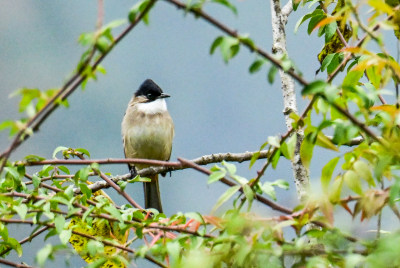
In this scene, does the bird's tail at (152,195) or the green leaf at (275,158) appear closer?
the green leaf at (275,158)

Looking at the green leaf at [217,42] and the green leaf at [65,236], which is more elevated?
the green leaf at [217,42]

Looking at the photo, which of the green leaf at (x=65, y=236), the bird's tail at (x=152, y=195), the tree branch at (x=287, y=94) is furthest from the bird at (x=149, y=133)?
the green leaf at (x=65, y=236)

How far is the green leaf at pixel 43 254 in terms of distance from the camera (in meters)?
1.65

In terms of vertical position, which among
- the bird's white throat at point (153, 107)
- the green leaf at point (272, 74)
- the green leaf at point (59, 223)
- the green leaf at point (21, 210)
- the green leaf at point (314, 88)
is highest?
the green leaf at point (272, 74)

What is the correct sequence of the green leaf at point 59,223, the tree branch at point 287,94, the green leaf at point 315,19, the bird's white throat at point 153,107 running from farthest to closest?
the bird's white throat at point 153,107 < the green leaf at point 315,19 < the tree branch at point 287,94 < the green leaf at point 59,223

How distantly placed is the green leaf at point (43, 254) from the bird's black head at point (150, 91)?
4029 mm

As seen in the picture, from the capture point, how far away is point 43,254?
166 centimetres

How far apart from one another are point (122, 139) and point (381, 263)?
457 centimetres

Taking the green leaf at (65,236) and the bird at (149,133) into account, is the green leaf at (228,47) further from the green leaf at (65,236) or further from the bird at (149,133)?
the bird at (149,133)

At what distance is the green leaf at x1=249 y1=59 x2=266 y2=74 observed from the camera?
4.43ft

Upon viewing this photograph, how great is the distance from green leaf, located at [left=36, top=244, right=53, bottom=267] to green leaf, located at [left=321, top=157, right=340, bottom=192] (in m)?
0.66

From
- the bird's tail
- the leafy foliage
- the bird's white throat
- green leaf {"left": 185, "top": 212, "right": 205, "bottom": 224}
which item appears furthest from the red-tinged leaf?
the bird's white throat

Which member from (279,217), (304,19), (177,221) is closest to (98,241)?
(177,221)

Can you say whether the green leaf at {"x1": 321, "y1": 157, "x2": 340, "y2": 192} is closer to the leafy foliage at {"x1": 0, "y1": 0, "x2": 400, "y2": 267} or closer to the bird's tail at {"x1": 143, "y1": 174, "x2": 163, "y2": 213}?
the leafy foliage at {"x1": 0, "y1": 0, "x2": 400, "y2": 267}
